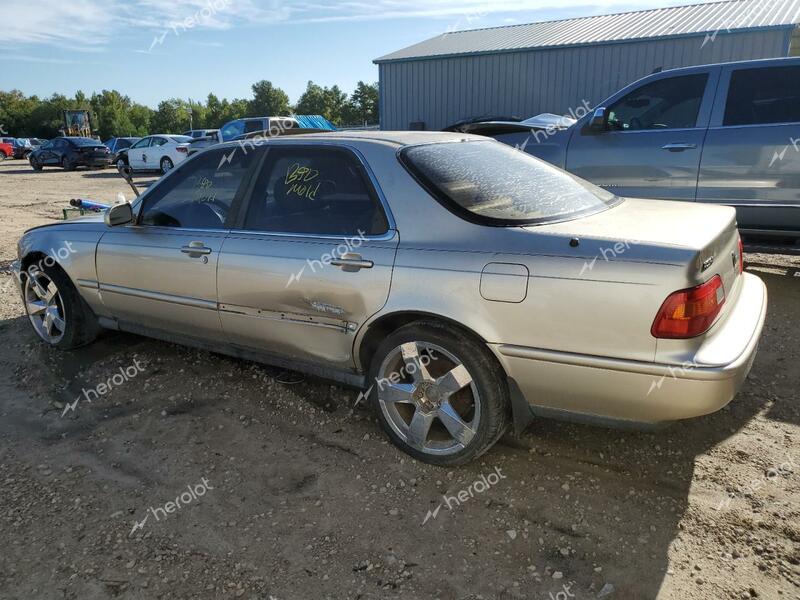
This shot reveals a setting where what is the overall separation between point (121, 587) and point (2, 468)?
1.30 metres

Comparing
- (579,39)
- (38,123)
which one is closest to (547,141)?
(579,39)

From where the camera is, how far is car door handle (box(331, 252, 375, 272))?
9.72ft

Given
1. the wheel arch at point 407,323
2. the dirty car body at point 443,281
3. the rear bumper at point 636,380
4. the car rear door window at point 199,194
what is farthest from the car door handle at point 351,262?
the car rear door window at point 199,194

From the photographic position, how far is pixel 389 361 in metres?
2.99

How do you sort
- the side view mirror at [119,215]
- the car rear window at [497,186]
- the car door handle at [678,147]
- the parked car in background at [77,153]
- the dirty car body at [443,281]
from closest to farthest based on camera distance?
the dirty car body at [443,281], the car rear window at [497,186], the side view mirror at [119,215], the car door handle at [678,147], the parked car in background at [77,153]

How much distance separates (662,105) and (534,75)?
1146 cm

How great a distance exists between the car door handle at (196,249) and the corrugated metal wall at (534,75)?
14627mm

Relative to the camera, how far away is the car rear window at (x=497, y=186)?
2.83m

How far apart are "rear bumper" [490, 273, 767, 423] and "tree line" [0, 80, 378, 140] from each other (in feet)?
208

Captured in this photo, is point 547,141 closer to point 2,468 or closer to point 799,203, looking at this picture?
point 799,203

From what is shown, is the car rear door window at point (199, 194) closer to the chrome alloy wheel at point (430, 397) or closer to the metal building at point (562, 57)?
the chrome alloy wheel at point (430, 397)

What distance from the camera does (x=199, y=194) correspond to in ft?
12.5

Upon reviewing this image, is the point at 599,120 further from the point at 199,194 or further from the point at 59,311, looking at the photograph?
the point at 59,311

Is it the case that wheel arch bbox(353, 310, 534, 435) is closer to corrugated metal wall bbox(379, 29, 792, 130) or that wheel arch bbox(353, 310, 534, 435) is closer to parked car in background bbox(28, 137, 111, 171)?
corrugated metal wall bbox(379, 29, 792, 130)
